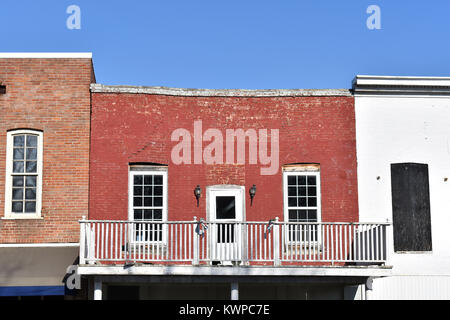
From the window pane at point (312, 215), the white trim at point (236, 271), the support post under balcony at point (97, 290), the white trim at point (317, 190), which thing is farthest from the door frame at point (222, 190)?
the support post under balcony at point (97, 290)

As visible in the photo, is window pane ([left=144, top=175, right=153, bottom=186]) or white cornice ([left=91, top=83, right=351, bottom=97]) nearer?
window pane ([left=144, top=175, right=153, bottom=186])

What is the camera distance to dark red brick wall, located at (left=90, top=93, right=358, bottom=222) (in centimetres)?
1925

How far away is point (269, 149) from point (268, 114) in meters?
0.94

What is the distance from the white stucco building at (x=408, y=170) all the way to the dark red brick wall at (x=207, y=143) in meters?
0.49

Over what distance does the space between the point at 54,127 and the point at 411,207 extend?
9458 millimetres

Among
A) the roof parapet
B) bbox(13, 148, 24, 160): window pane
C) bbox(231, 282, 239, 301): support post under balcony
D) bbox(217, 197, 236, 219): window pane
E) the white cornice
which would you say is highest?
the roof parapet

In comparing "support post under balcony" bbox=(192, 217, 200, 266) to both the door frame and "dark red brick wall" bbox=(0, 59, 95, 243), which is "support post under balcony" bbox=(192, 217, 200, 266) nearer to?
the door frame

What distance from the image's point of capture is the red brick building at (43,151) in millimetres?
18672

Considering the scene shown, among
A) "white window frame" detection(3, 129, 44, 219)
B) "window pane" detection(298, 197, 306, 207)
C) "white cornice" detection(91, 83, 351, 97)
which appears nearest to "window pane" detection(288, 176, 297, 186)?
"window pane" detection(298, 197, 306, 207)

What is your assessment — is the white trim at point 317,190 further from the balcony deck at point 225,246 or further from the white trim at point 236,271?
the white trim at point 236,271

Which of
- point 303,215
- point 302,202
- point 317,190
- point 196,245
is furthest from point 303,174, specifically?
point 196,245

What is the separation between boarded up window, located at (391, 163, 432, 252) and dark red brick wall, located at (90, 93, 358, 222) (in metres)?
1.12

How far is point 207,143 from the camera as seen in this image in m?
19.7
